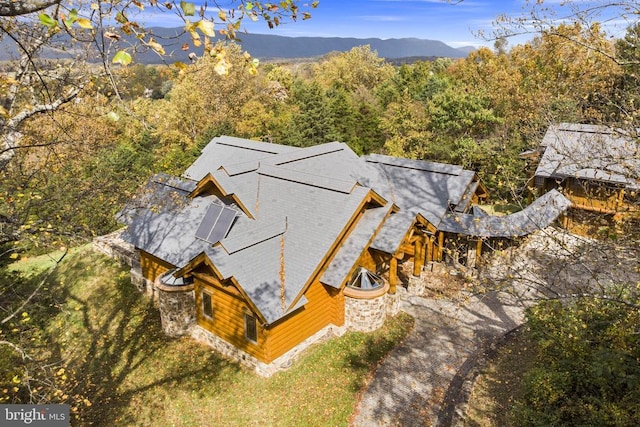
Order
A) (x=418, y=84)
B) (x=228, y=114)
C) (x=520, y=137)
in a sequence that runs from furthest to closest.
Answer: (x=418, y=84) < (x=228, y=114) < (x=520, y=137)

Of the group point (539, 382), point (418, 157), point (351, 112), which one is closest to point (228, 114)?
point (351, 112)

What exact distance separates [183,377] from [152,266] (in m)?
7.10

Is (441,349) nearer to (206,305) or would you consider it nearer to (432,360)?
(432,360)

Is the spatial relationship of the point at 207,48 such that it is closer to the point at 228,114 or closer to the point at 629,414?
the point at 629,414

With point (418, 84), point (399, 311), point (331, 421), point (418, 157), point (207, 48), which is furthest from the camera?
point (418, 84)

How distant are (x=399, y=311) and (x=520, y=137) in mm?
23044

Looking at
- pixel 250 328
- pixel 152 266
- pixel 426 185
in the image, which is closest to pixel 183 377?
pixel 250 328

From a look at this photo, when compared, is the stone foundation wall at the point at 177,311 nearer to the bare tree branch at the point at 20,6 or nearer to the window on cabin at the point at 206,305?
the window on cabin at the point at 206,305

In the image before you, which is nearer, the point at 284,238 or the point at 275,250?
the point at 275,250

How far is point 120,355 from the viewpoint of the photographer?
58.6 ft

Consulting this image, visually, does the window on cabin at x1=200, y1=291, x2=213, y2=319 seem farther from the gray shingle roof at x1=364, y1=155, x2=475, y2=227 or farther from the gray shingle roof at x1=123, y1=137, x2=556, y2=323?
the gray shingle roof at x1=364, y1=155, x2=475, y2=227

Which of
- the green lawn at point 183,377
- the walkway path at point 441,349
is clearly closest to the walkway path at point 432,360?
the walkway path at point 441,349

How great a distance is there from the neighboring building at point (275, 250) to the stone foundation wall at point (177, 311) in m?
0.04

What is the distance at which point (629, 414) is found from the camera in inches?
393
